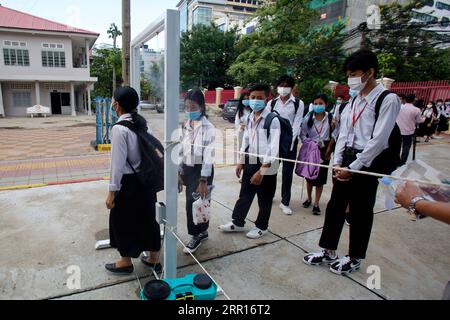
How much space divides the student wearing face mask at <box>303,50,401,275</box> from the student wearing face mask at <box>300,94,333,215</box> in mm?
1270

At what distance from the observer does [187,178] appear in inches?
110

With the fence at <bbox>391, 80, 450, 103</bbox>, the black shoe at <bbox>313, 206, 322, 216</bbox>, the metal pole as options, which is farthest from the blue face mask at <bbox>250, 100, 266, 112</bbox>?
the fence at <bbox>391, 80, 450, 103</bbox>

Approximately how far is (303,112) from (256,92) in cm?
124

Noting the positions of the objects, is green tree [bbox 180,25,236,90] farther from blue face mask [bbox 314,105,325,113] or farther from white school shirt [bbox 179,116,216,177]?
white school shirt [bbox 179,116,216,177]

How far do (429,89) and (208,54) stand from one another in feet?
66.0

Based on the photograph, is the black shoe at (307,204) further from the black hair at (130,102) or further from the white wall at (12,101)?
the white wall at (12,101)

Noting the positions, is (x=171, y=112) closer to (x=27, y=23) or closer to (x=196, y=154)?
(x=196, y=154)

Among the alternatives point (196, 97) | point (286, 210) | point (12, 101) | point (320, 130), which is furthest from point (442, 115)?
point (12, 101)

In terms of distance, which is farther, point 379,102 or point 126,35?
point 126,35

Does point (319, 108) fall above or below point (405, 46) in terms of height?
below

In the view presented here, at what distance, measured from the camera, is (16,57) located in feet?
72.0

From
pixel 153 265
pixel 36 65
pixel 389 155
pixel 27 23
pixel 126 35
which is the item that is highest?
pixel 27 23

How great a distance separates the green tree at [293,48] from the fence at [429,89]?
360cm
